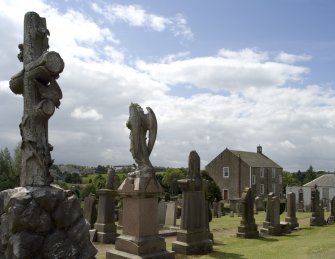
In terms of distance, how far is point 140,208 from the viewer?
381 inches

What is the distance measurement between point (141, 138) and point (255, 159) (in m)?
54.7

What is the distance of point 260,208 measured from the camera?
41.0 m

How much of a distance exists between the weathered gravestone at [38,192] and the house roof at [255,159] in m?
55.7

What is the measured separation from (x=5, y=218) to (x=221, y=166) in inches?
2265

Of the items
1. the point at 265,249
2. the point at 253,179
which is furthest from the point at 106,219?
the point at 253,179

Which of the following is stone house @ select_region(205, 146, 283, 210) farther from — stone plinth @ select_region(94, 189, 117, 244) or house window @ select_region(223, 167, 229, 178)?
stone plinth @ select_region(94, 189, 117, 244)

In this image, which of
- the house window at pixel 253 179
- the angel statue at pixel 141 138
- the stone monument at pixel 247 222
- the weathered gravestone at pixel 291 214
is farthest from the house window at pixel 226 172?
the angel statue at pixel 141 138

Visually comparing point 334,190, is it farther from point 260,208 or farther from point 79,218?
point 79,218

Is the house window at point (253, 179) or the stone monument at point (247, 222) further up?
the house window at point (253, 179)

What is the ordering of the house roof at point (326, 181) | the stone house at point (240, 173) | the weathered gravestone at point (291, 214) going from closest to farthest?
the weathered gravestone at point (291, 214)
the house roof at point (326, 181)
the stone house at point (240, 173)

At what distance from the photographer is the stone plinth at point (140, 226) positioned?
9594 millimetres

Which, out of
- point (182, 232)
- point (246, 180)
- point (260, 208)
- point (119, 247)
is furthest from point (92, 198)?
point (246, 180)

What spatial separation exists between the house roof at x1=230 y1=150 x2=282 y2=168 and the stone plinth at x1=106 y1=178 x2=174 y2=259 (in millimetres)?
50224

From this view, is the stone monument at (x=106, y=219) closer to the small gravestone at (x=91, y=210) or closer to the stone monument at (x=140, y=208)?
the small gravestone at (x=91, y=210)
